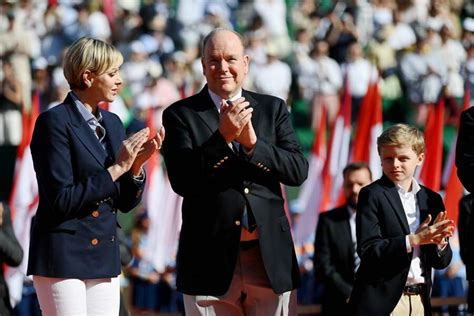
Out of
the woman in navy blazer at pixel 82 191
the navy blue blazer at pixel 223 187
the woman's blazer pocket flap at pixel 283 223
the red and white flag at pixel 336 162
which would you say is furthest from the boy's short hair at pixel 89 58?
the red and white flag at pixel 336 162

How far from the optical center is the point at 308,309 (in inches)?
360

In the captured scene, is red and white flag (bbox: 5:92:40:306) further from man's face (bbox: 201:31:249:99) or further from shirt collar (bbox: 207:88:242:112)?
man's face (bbox: 201:31:249:99)

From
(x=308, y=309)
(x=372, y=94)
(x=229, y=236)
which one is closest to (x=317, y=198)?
(x=372, y=94)

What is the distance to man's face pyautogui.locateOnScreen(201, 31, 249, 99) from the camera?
5156 millimetres

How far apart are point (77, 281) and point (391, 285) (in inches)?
60.6

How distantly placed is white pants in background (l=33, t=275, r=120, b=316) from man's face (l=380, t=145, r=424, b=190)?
152 cm

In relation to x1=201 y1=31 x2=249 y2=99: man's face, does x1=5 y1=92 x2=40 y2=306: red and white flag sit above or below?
below

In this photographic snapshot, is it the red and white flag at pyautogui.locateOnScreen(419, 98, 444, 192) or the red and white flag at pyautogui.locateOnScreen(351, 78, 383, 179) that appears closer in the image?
the red and white flag at pyautogui.locateOnScreen(419, 98, 444, 192)

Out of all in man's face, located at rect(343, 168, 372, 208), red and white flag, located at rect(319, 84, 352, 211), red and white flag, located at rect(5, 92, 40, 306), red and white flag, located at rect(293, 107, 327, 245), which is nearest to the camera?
man's face, located at rect(343, 168, 372, 208)

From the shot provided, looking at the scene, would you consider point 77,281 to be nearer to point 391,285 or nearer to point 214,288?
point 214,288

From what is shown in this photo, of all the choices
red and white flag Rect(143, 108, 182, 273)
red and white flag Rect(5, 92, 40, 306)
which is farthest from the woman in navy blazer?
red and white flag Rect(143, 108, 182, 273)

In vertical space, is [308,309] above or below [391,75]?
below

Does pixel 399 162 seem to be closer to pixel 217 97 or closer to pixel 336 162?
pixel 217 97

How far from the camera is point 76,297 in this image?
4.89m
